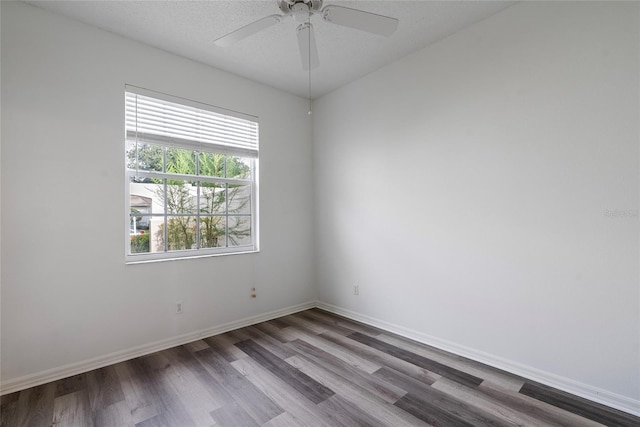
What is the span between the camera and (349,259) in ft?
12.1

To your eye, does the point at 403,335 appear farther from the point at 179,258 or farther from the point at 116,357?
the point at 116,357

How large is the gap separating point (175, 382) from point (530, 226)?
2.95 m

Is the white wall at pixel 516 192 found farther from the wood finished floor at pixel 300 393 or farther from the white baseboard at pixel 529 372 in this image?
the wood finished floor at pixel 300 393

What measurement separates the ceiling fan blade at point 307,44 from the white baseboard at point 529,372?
8.76ft

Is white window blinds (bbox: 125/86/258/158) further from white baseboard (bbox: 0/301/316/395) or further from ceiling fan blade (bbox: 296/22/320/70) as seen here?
white baseboard (bbox: 0/301/316/395)

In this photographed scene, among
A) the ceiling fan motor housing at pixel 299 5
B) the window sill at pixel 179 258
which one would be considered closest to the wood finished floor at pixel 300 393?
the window sill at pixel 179 258

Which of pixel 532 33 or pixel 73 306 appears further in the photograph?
pixel 73 306

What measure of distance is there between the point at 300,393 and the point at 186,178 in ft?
7.52

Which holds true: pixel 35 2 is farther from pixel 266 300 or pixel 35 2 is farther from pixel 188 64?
pixel 266 300

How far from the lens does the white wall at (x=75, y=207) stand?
7.22ft

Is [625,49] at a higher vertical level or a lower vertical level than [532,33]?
lower

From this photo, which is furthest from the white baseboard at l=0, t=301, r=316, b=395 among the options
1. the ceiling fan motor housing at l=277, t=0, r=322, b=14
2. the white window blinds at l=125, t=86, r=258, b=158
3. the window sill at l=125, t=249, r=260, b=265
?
the ceiling fan motor housing at l=277, t=0, r=322, b=14

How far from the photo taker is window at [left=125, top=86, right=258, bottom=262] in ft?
9.23

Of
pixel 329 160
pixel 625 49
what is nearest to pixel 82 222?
pixel 329 160
